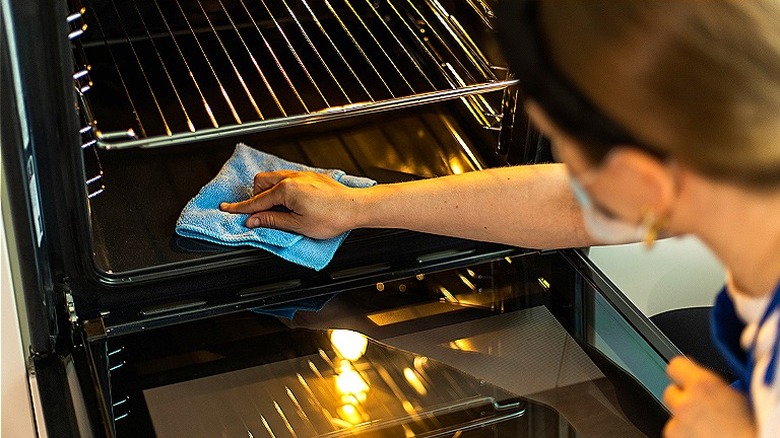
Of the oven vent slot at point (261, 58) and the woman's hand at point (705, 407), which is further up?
the oven vent slot at point (261, 58)

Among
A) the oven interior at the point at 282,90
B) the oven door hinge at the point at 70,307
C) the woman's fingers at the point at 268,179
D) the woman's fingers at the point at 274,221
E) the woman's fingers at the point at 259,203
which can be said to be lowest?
the oven door hinge at the point at 70,307

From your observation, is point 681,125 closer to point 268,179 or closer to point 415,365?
point 415,365

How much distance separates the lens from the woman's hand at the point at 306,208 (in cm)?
121

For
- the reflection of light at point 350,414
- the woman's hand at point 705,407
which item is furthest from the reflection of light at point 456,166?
the woman's hand at point 705,407

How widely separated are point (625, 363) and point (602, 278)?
131 millimetres

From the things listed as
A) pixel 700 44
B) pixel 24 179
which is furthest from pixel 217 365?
pixel 700 44

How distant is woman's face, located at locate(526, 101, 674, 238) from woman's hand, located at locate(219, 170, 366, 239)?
2.30 ft

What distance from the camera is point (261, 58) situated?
147 centimetres

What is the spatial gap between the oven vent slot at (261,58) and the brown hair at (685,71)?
0.87 m

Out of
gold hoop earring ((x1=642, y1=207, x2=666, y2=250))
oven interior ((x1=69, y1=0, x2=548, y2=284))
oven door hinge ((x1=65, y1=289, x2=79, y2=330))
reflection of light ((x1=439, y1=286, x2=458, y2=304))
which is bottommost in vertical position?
gold hoop earring ((x1=642, y1=207, x2=666, y2=250))

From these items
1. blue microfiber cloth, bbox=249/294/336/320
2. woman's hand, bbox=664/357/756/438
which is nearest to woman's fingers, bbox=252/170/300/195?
blue microfiber cloth, bbox=249/294/336/320

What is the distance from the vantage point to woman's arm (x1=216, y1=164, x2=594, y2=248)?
122cm

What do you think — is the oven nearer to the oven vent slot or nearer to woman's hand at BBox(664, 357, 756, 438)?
the oven vent slot

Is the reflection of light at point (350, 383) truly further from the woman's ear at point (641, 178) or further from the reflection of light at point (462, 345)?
the woman's ear at point (641, 178)
